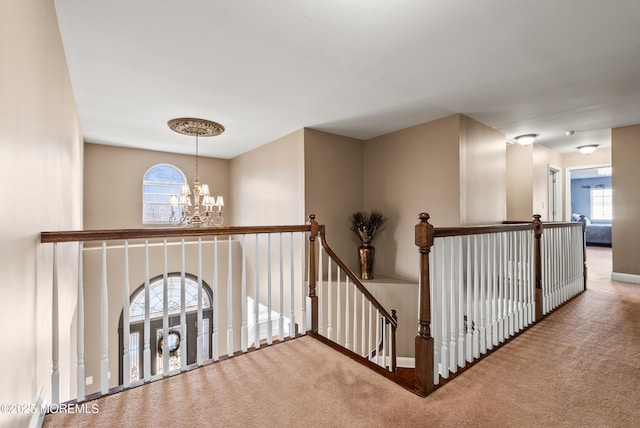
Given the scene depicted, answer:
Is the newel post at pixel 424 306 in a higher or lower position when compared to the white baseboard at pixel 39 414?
higher

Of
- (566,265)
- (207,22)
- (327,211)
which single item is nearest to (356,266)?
(327,211)

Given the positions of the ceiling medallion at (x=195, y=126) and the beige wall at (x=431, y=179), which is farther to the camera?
the ceiling medallion at (x=195, y=126)

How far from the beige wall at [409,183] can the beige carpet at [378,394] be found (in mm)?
2122

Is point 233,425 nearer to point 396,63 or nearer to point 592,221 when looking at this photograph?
point 396,63

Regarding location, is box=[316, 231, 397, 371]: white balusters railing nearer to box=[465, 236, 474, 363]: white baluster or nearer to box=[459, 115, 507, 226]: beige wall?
box=[465, 236, 474, 363]: white baluster

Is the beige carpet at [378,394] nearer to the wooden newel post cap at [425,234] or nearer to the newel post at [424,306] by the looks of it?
the newel post at [424,306]

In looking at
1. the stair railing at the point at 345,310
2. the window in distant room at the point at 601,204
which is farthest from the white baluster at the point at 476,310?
the window in distant room at the point at 601,204

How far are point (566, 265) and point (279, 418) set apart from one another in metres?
3.85

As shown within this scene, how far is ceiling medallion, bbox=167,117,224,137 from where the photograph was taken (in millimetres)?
4215

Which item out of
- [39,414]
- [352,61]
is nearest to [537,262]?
[352,61]

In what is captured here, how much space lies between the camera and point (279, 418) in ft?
A: 5.18

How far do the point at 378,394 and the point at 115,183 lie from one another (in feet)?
19.9

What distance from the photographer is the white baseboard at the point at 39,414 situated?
142cm

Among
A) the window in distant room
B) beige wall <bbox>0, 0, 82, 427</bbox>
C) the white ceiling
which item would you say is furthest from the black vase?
the window in distant room
